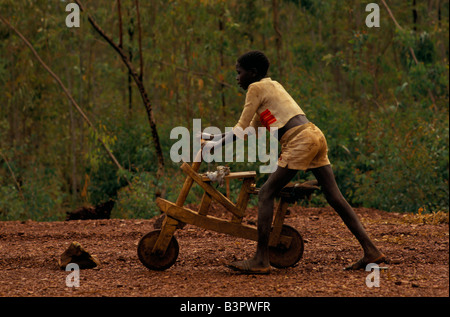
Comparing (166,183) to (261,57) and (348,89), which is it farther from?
(348,89)

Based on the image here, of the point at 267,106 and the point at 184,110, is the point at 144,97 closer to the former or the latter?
the point at 267,106

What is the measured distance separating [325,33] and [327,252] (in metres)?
20.3

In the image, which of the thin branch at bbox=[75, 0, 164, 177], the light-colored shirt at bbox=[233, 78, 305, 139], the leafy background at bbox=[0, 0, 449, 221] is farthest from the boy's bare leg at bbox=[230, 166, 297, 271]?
the thin branch at bbox=[75, 0, 164, 177]

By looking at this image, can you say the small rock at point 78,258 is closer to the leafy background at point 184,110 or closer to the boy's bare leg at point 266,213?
the boy's bare leg at point 266,213

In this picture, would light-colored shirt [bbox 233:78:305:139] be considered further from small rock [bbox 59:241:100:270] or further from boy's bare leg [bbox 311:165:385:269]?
small rock [bbox 59:241:100:270]

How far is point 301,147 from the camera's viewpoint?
210 inches

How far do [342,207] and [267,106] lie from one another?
105cm

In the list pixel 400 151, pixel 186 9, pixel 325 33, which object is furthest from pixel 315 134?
pixel 325 33

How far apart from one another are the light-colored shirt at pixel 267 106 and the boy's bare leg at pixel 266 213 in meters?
0.41

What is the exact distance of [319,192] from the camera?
12.6 meters

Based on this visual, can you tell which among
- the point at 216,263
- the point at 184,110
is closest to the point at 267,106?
the point at 216,263

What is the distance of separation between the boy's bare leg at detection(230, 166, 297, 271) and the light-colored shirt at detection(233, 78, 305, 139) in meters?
0.41

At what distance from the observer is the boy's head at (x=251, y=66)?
18.2 ft

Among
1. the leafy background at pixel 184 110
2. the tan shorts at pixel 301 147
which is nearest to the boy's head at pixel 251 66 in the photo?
the tan shorts at pixel 301 147
